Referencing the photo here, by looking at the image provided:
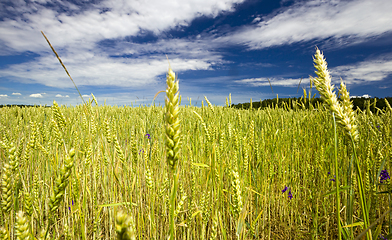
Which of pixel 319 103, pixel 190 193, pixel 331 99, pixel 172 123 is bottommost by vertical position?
pixel 190 193

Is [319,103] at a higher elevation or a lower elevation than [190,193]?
higher

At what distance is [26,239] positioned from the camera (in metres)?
0.63

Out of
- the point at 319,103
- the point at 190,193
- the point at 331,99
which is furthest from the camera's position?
the point at 319,103

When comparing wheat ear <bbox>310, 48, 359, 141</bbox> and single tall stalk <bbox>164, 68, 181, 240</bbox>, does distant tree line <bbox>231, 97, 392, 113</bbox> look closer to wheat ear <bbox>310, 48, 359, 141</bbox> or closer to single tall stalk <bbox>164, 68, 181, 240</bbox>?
wheat ear <bbox>310, 48, 359, 141</bbox>

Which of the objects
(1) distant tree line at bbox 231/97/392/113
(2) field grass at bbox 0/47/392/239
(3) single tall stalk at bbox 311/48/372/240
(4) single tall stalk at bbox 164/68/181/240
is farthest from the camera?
(1) distant tree line at bbox 231/97/392/113

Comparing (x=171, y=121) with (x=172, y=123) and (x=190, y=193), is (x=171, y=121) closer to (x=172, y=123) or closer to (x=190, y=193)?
(x=172, y=123)

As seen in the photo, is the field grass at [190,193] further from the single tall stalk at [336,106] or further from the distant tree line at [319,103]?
the distant tree line at [319,103]

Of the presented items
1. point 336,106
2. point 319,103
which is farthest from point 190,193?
point 319,103

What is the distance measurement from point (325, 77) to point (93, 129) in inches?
68.4

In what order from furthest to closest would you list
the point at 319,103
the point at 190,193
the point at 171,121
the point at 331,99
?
1. the point at 319,103
2. the point at 190,193
3. the point at 331,99
4. the point at 171,121

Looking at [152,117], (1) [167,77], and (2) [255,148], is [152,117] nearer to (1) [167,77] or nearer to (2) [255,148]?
(2) [255,148]

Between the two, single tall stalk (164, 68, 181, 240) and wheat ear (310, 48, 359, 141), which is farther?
wheat ear (310, 48, 359, 141)

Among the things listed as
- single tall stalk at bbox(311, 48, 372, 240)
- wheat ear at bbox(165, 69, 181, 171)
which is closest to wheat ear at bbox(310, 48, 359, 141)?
single tall stalk at bbox(311, 48, 372, 240)

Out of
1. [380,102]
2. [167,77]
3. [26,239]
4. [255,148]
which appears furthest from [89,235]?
[380,102]
